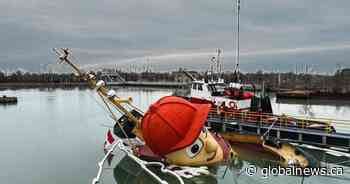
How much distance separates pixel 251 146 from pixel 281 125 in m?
2.21

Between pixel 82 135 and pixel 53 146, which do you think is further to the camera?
pixel 82 135

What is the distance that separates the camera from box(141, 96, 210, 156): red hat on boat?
1122cm

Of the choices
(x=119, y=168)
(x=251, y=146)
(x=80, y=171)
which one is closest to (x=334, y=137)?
(x=251, y=146)

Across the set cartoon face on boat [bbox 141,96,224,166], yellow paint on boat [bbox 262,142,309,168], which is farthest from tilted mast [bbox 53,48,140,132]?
yellow paint on boat [bbox 262,142,309,168]

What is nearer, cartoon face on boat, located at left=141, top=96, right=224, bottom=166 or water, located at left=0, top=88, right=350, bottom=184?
water, located at left=0, top=88, right=350, bottom=184

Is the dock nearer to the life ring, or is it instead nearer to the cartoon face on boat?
the life ring

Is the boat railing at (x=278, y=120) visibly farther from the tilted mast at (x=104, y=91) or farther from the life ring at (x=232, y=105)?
the tilted mast at (x=104, y=91)

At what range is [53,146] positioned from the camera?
730 inches

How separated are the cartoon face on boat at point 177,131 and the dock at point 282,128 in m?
5.82

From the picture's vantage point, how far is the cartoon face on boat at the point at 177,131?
1124 centimetres

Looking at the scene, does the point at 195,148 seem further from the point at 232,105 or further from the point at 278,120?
the point at 232,105

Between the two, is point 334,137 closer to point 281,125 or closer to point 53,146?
point 281,125

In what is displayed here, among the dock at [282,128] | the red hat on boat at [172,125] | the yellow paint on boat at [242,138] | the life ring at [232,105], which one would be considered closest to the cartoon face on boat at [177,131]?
the red hat on boat at [172,125]

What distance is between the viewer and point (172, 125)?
11.1 m
